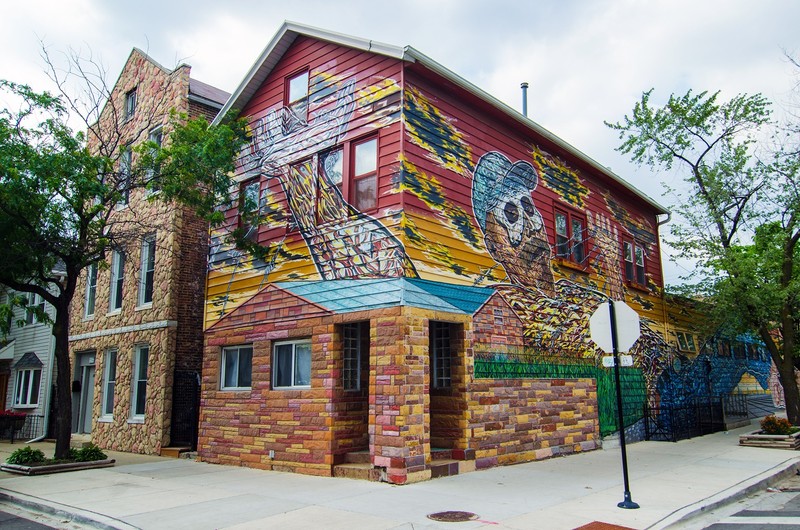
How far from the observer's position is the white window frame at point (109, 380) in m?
18.4

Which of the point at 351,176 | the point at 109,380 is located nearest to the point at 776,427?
the point at 351,176

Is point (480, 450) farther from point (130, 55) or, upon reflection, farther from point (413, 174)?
point (130, 55)

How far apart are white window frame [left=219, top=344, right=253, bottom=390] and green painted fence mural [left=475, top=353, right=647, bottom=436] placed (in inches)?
202

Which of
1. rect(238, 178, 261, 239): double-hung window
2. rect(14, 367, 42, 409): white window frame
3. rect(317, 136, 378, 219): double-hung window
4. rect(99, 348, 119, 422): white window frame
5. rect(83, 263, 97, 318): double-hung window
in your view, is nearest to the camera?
rect(317, 136, 378, 219): double-hung window

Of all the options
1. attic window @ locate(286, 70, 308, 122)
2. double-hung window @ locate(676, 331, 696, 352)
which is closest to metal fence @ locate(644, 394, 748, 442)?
double-hung window @ locate(676, 331, 696, 352)

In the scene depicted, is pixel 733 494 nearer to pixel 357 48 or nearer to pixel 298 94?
pixel 357 48

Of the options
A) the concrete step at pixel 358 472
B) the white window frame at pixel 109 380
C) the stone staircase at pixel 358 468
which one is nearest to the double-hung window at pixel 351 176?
the stone staircase at pixel 358 468

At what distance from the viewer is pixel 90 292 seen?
Result: 66.7ft

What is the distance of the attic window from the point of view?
13586 mm

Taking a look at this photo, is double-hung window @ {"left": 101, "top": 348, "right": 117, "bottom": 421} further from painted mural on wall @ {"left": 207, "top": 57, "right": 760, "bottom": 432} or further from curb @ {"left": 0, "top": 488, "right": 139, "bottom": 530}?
curb @ {"left": 0, "top": 488, "right": 139, "bottom": 530}

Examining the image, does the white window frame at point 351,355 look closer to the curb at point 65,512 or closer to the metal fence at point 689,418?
the curb at point 65,512

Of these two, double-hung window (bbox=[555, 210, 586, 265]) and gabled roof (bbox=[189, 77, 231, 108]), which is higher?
gabled roof (bbox=[189, 77, 231, 108])

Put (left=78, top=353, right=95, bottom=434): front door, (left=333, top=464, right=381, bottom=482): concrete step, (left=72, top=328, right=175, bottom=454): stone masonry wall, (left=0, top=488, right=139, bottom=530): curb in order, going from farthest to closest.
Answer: (left=78, top=353, right=95, bottom=434): front door → (left=72, top=328, right=175, bottom=454): stone masonry wall → (left=333, top=464, right=381, bottom=482): concrete step → (left=0, top=488, right=139, bottom=530): curb

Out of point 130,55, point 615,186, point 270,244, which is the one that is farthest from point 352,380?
point 130,55
